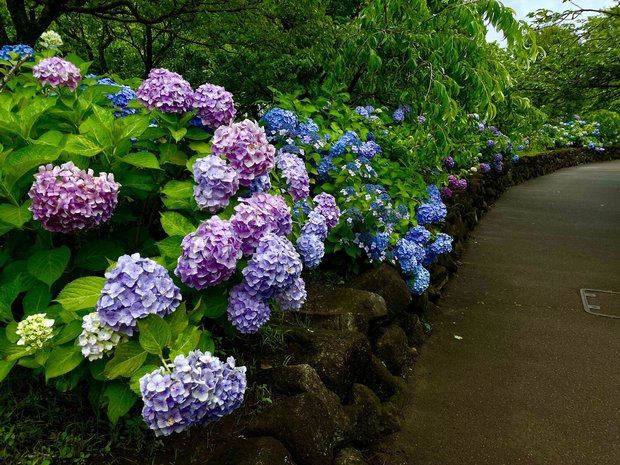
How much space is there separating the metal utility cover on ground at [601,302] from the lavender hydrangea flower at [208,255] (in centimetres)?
457

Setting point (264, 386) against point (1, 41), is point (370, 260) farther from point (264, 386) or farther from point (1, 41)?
point (1, 41)

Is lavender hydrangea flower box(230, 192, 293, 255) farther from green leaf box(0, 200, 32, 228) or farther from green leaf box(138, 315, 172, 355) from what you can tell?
green leaf box(0, 200, 32, 228)

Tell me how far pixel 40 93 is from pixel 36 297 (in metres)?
1.52

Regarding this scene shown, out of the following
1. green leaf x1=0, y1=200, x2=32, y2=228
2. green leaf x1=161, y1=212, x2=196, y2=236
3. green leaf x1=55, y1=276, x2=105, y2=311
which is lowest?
green leaf x1=55, y1=276, x2=105, y2=311

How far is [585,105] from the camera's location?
40.8 ft

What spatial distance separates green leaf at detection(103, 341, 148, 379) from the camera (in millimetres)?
1713

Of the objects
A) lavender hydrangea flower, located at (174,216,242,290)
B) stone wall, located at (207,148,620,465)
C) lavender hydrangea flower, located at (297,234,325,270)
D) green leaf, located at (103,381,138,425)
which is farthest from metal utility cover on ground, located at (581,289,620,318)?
green leaf, located at (103,381,138,425)

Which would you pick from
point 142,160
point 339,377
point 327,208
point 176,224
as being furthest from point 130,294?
point 327,208

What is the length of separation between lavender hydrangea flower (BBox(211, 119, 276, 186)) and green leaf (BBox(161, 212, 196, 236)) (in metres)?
0.31

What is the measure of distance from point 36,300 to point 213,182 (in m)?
0.85

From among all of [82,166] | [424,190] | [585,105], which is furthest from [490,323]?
[585,105]

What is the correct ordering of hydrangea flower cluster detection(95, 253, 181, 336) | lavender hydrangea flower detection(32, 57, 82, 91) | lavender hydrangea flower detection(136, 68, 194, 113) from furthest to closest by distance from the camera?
lavender hydrangea flower detection(32, 57, 82, 91), lavender hydrangea flower detection(136, 68, 194, 113), hydrangea flower cluster detection(95, 253, 181, 336)

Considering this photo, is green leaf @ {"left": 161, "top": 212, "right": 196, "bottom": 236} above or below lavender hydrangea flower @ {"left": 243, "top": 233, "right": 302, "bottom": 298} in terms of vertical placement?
above

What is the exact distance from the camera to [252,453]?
1933 millimetres
